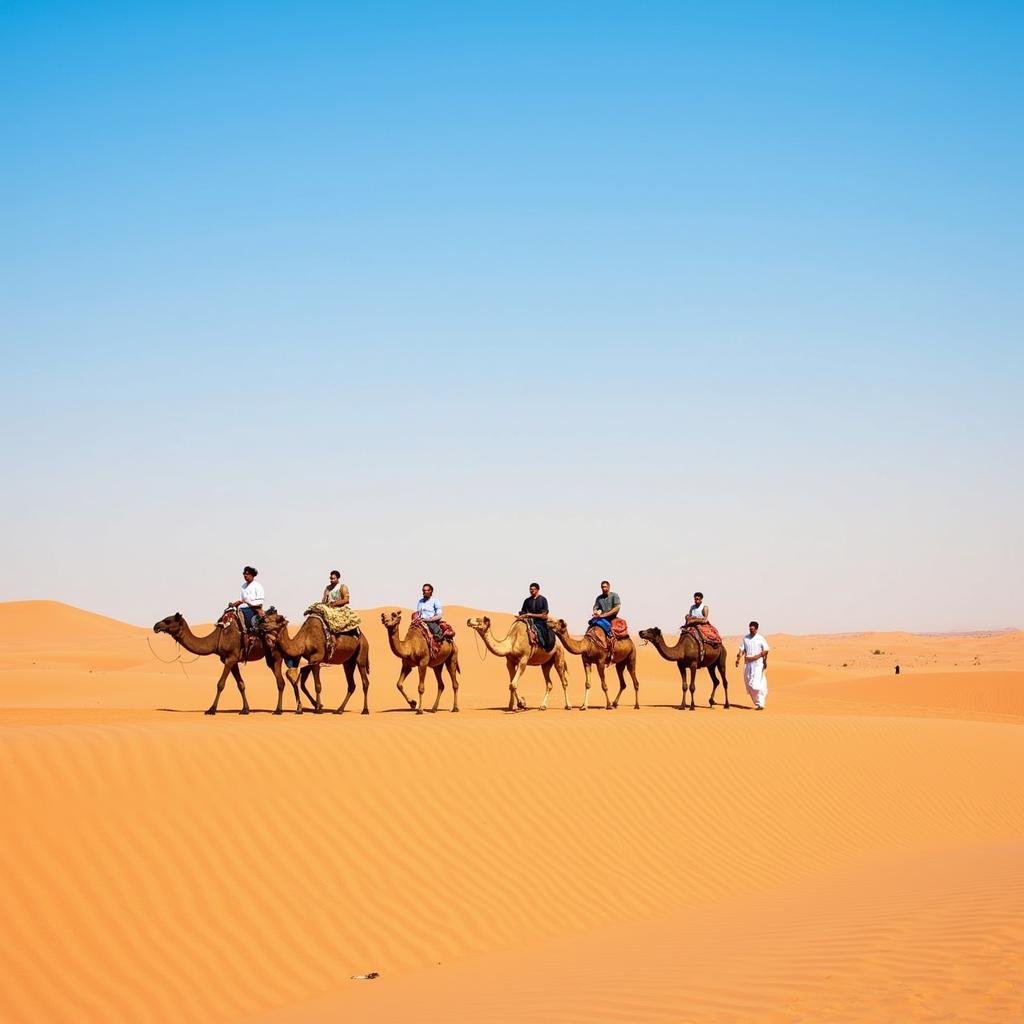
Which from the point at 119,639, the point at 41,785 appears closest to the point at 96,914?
the point at 41,785

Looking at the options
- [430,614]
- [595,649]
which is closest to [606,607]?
[595,649]

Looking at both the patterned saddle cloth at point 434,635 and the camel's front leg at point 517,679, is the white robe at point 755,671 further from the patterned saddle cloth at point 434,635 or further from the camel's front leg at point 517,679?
the patterned saddle cloth at point 434,635

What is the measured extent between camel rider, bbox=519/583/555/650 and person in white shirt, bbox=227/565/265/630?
491 cm

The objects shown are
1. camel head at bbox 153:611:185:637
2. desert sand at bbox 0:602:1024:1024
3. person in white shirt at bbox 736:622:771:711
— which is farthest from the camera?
person in white shirt at bbox 736:622:771:711

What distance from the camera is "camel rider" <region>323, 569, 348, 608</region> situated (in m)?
20.9

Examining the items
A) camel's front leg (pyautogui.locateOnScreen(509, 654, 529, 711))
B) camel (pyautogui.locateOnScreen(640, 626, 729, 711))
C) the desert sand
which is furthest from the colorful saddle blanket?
camel (pyautogui.locateOnScreen(640, 626, 729, 711))

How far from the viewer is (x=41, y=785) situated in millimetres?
11562

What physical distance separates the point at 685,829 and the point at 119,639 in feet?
196

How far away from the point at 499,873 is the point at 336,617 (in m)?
8.14

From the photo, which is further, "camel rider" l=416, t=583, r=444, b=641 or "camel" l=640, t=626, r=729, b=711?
"camel" l=640, t=626, r=729, b=711

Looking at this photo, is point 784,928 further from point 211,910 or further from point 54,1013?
point 54,1013

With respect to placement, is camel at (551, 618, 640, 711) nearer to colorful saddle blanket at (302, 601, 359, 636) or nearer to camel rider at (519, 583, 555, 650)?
camel rider at (519, 583, 555, 650)

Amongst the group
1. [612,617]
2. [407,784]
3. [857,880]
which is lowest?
[857,880]

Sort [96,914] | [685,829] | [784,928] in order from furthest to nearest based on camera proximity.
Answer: [685,829], [784,928], [96,914]
